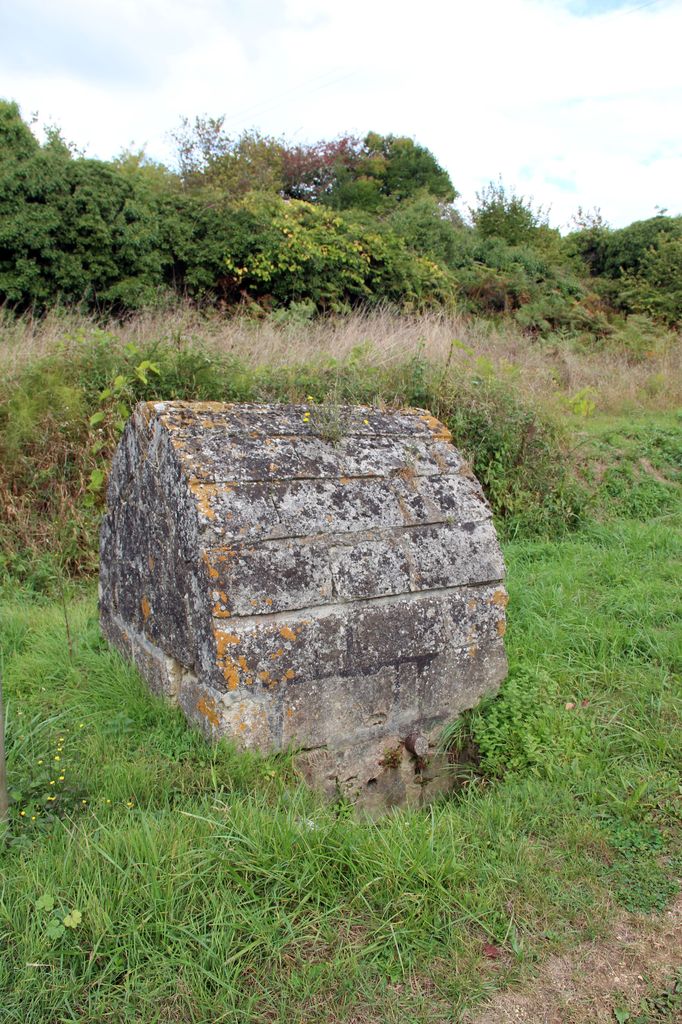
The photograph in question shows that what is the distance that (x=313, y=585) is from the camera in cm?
304

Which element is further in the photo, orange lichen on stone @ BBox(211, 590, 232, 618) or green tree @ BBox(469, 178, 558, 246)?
green tree @ BBox(469, 178, 558, 246)

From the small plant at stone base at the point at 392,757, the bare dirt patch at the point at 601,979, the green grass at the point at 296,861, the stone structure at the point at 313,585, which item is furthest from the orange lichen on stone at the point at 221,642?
the bare dirt patch at the point at 601,979

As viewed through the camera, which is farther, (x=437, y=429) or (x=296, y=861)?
(x=437, y=429)

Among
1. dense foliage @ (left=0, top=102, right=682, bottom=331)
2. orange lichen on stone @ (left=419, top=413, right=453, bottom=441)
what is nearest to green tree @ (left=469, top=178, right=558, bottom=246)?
dense foliage @ (left=0, top=102, right=682, bottom=331)

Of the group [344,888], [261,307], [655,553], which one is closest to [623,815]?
[344,888]

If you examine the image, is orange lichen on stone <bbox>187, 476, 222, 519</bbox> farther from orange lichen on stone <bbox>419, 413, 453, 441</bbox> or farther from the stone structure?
orange lichen on stone <bbox>419, 413, 453, 441</bbox>

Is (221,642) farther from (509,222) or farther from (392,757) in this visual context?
(509,222)

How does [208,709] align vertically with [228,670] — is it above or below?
below

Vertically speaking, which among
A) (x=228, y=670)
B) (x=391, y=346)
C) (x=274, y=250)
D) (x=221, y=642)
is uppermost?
(x=274, y=250)

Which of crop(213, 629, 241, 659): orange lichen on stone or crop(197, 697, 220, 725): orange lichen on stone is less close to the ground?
crop(213, 629, 241, 659): orange lichen on stone

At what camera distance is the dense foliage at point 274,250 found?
10266mm

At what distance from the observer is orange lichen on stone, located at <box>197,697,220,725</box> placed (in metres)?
2.89

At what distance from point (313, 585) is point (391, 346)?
5.82 meters

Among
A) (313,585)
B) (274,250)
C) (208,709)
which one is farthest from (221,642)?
(274,250)
